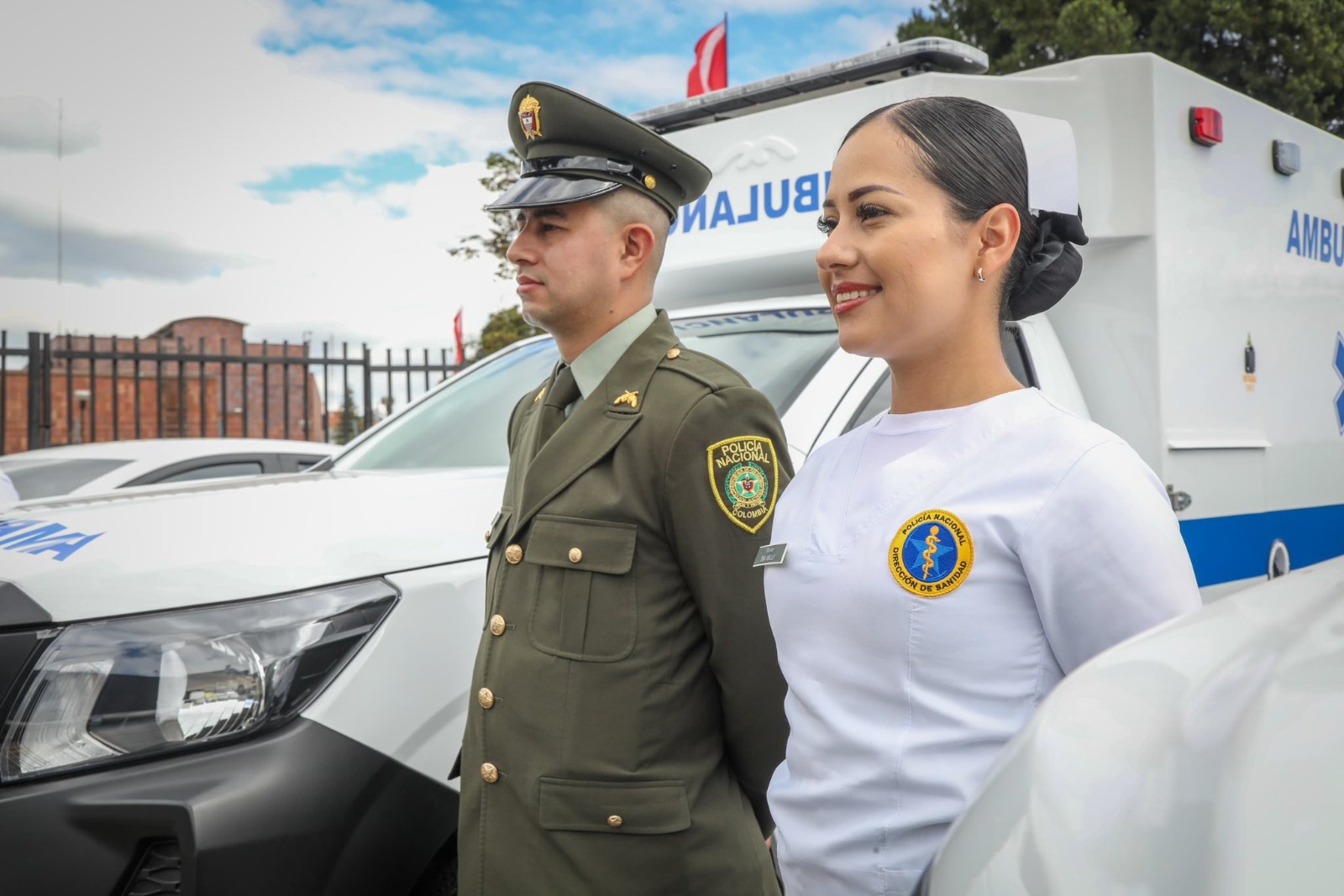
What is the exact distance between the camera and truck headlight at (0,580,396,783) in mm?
1723

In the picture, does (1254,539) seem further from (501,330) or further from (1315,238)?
(501,330)

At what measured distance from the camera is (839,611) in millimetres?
1176

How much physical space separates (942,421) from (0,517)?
1965 mm

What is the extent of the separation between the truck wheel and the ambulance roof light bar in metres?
2.43

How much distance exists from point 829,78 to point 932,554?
2.75 m

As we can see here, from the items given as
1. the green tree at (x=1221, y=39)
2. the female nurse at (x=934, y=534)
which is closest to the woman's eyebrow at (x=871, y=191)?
the female nurse at (x=934, y=534)

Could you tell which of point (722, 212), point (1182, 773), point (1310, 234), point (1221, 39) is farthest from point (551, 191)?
point (1221, 39)

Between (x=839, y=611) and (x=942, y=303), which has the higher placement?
(x=942, y=303)

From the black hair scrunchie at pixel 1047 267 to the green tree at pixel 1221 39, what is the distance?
14.4m

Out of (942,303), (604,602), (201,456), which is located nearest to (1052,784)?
(942,303)

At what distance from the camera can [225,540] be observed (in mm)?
1948

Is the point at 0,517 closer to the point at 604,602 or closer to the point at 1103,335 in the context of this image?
the point at 604,602

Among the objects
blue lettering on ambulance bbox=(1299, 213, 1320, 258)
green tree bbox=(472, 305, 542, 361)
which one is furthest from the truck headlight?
green tree bbox=(472, 305, 542, 361)

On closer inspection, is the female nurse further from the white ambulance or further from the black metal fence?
the black metal fence
